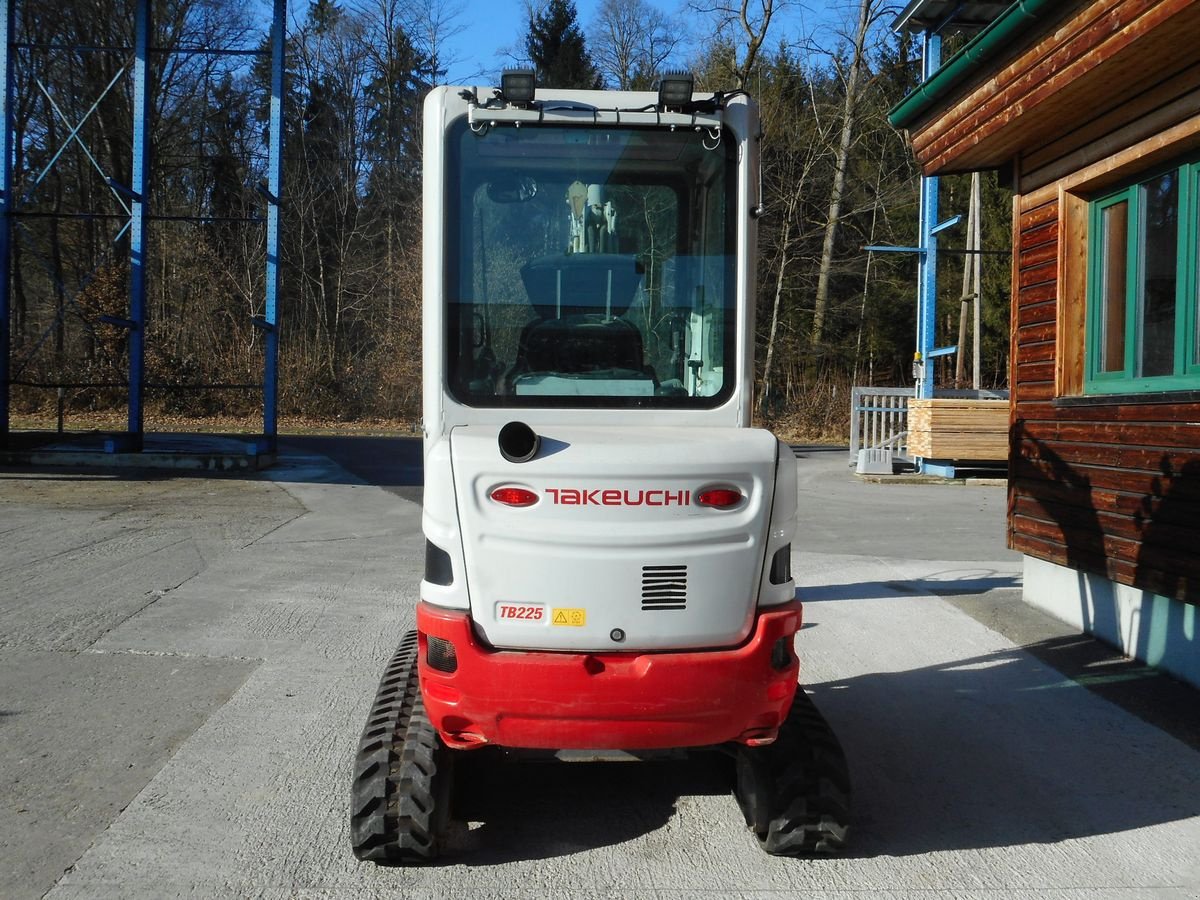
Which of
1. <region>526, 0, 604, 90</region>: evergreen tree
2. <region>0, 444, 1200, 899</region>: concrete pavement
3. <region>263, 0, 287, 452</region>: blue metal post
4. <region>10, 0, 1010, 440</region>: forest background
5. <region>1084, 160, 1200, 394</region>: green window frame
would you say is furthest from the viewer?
<region>526, 0, 604, 90</region>: evergreen tree

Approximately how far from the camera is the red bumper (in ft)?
12.1

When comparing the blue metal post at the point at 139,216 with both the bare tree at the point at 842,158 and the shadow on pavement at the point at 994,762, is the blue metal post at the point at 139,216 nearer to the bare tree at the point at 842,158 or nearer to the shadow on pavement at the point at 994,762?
the shadow on pavement at the point at 994,762

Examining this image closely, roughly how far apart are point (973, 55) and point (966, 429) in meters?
12.3

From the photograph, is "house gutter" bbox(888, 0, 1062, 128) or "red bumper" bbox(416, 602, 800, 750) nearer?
"red bumper" bbox(416, 602, 800, 750)

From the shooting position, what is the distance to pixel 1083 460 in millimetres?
7430

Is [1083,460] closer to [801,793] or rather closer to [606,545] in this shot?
[801,793]

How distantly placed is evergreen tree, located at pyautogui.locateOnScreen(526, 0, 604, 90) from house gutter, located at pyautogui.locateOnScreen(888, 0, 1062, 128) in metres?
38.9

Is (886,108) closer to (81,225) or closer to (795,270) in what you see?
(795,270)

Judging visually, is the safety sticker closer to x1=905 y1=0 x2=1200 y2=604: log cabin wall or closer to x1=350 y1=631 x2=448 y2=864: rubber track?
x1=350 y1=631 x2=448 y2=864: rubber track

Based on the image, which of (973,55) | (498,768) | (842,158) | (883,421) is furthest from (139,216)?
(842,158)

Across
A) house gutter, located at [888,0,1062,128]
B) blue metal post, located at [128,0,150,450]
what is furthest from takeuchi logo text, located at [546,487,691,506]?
blue metal post, located at [128,0,150,450]

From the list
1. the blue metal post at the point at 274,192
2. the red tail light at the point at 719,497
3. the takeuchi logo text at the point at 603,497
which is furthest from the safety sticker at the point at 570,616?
the blue metal post at the point at 274,192

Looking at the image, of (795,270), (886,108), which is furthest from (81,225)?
(886,108)

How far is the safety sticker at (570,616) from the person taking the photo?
369cm
